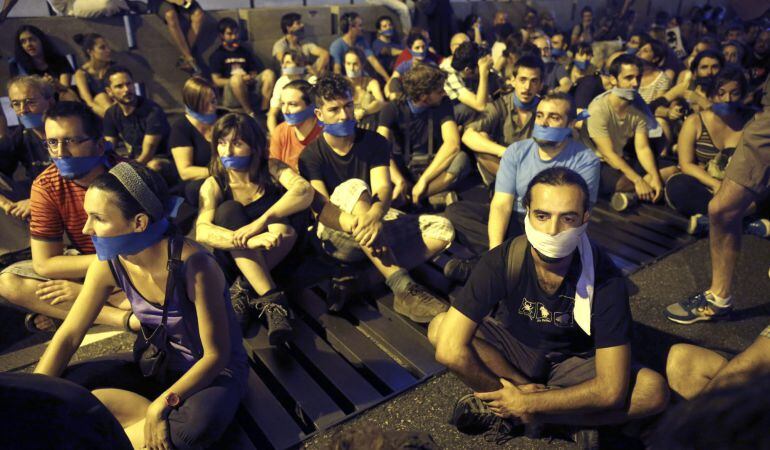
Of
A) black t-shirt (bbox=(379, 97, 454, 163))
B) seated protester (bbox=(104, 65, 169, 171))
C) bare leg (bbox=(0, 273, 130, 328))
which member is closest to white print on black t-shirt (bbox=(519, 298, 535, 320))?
bare leg (bbox=(0, 273, 130, 328))

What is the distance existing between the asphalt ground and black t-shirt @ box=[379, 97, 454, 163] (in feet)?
8.03

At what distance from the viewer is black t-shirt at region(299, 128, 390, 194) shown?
4.07m

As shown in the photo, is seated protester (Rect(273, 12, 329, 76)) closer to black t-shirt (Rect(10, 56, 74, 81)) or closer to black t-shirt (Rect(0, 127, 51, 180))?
black t-shirt (Rect(10, 56, 74, 81))

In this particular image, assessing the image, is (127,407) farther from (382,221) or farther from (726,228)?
(726,228)

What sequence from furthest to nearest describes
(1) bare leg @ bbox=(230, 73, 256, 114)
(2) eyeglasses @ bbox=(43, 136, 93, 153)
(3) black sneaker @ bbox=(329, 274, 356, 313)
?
(1) bare leg @ bbox=(230, 73, 256, 114), (3) black sneaker @ bbox=(329, 274, 356, 313), (2) eyeglasses @ bbox=(43, 136, 93, 153)

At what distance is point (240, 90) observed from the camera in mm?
7922

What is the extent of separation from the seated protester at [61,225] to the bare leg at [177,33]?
227 inches

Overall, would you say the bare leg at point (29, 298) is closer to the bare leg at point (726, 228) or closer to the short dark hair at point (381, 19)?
the bare leg at point (726, 228)

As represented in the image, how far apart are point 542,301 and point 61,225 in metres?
2.98

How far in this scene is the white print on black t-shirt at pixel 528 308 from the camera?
2.51 meters

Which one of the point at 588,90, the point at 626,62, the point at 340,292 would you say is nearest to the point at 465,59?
the point at 588,90

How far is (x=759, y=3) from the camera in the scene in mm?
3174

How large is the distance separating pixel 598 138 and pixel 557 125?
189 cm

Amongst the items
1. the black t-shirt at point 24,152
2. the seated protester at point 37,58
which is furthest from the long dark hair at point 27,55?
the black t-shirt at point 24,152
